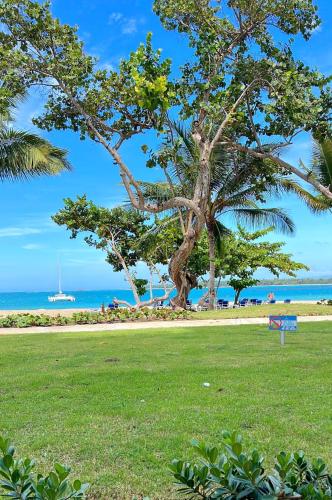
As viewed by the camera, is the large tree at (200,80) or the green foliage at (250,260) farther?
the green foliage at (250,260)

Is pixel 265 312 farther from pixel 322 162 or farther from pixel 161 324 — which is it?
pixel 322 162

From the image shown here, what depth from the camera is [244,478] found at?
6.93 feet

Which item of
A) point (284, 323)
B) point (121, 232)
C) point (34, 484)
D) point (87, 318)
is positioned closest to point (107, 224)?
point (121, 232)

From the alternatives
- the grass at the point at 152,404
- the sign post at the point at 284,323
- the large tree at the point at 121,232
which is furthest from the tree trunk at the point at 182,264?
the sign post at the point at 284,323

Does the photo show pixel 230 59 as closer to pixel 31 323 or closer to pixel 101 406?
pixel 31 323

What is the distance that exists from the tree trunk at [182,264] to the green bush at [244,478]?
1393cm

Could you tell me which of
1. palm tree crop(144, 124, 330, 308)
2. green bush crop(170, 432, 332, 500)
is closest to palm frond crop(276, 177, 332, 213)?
palm tree crop(144, 124, 330, 308)

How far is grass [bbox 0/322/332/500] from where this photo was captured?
149 inches

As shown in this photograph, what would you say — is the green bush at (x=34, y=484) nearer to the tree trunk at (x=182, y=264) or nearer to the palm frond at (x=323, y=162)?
the tree trunk at (x=182, y=264)

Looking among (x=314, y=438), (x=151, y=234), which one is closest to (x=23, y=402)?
(x=314, y=438)

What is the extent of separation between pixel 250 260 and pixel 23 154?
1837 cm

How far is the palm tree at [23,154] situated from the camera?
1487 centimetres

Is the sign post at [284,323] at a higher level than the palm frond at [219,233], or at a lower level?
lower

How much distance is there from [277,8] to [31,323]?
11949 mm
